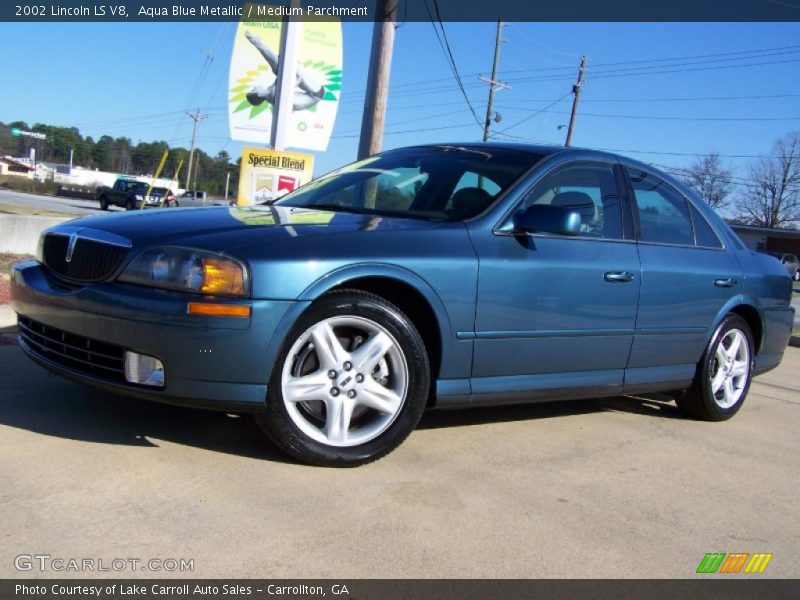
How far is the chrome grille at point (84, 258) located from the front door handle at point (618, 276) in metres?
2.42

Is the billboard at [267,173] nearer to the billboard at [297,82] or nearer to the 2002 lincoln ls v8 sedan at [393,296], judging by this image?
the billboard at [297,82]

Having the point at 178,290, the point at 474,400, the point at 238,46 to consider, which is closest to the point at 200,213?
the point at 178,290

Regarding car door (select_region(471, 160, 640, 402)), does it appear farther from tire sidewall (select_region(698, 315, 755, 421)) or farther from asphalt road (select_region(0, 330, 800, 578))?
tire sidewall (select_region(698, 315, 755, 421))

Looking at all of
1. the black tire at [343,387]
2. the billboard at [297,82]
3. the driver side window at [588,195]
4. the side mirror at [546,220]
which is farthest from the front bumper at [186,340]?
the billboard at [297,82]

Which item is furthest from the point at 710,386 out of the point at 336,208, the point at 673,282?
the point at 336,208

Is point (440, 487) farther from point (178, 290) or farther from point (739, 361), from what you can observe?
point (739, 361)

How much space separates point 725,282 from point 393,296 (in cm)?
242

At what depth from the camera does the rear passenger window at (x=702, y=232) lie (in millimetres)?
4777

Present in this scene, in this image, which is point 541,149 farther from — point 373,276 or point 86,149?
point 86,149

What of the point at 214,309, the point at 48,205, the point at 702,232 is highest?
the point at 702,232

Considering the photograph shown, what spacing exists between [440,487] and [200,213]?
5.53 feet

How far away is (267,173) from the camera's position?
9.87m

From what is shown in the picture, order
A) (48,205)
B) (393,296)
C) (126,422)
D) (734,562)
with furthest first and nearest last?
1. (48,205)
2. (126,422)
3. (393,296)
4. (734,562)

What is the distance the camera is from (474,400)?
142 inches
